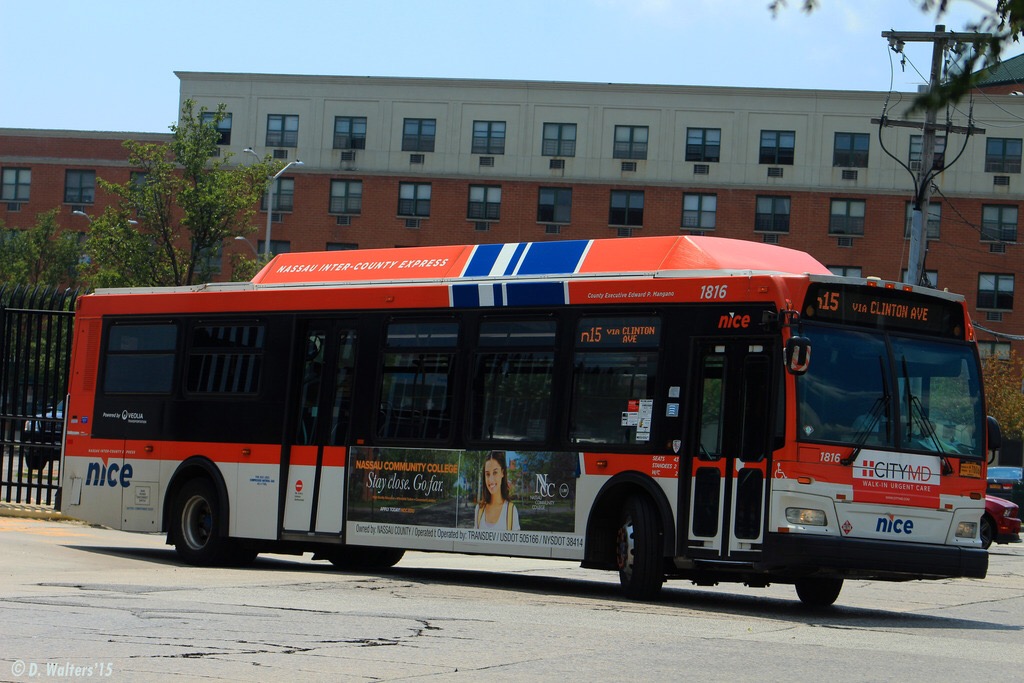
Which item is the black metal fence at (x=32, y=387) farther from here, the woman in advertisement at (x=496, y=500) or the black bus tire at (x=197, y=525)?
the woman in advertisement at (x=496, y=500)

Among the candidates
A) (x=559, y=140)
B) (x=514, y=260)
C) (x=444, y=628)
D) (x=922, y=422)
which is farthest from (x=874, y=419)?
(x=559, y=140)

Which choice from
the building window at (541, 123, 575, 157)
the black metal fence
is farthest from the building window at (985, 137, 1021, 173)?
the black metal fence

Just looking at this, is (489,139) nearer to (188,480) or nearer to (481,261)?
(188,480)

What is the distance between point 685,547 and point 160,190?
32783 mm

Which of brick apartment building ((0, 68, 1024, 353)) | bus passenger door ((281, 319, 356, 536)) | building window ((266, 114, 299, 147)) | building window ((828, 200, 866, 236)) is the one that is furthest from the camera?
building window ((266, 114, 299, 147))

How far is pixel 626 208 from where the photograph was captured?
204ft

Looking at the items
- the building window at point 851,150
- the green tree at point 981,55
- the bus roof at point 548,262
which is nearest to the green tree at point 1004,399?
the building window at point 851,150

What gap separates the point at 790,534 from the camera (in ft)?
39.3

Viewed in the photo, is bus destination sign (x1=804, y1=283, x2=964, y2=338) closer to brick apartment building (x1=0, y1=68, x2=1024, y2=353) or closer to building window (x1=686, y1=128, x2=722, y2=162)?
brick apartment building (x1=0, y1=68, x2=1024, y2=353)

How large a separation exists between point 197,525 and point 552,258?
5412mm

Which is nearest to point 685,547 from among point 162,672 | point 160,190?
point 162,672

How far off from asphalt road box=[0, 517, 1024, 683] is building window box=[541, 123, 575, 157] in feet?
152

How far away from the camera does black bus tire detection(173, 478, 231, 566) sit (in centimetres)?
1622

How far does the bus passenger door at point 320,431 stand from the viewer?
15.3 metres
